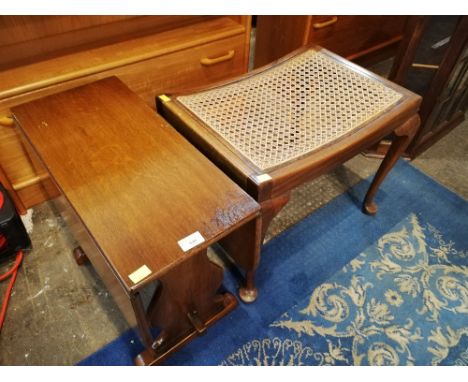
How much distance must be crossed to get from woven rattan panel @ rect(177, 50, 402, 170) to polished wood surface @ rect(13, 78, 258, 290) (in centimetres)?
13

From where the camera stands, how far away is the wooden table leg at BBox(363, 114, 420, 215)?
41.6 inches

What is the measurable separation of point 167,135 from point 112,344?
0.61m

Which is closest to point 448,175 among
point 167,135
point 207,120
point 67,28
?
point 207,120

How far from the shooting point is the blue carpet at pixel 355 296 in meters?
1.01

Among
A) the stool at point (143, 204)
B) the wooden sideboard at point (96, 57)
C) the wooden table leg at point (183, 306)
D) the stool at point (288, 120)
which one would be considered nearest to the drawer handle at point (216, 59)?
the wooden sideboard at point (96, 57)

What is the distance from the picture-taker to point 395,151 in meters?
1.14

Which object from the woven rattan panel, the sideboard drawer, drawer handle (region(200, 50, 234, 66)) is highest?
the woven rattan panel

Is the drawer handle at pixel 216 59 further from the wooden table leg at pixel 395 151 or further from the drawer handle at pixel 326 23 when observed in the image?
the wooden table leg at pixel 395 151

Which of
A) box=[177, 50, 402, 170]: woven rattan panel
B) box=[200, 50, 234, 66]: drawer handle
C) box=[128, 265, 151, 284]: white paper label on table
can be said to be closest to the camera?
box=[128, 265, 151, 284]: white paper label on table

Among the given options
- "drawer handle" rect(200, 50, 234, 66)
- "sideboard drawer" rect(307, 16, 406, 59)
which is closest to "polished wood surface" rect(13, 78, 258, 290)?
"drawer handle" rect(200, 50, 234, 66)

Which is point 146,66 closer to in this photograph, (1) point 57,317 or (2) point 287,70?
(2) point 287,70

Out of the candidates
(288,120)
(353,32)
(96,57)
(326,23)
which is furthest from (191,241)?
(353,32)

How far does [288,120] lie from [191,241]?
47 centimetres

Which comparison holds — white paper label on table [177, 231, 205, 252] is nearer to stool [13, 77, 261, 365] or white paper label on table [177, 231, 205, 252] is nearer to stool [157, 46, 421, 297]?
stool [13, 77, 261, 365]
